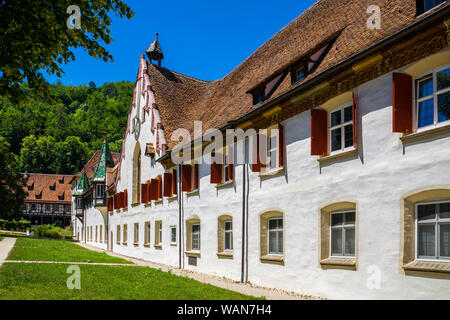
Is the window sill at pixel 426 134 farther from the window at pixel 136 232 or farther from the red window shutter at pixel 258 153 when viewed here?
the window at pixel 136 232

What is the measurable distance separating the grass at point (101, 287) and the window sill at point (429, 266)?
384cm

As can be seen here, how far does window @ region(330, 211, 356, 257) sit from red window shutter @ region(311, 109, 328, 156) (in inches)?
63.4

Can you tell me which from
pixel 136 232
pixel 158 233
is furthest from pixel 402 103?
pixel 136 232

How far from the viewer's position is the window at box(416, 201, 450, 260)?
866 centimetres

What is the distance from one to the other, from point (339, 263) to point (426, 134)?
3.66 meters

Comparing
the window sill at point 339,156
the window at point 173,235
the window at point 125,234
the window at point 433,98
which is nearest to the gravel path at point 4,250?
the window at point 125,234

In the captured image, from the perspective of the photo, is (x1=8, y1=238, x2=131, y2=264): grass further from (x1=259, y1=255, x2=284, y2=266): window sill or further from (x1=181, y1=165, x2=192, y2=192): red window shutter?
(x1=259, y1=255, x2=284, y2=266): window sill

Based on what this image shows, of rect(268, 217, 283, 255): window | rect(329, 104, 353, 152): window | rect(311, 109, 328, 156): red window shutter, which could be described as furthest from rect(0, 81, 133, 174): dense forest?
rect(329, 104, 353, 152): window

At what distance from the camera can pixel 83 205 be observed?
189ft

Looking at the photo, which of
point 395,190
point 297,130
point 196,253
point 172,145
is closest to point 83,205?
point 172,145

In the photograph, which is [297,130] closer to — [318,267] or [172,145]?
[318,267]

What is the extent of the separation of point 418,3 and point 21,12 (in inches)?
314

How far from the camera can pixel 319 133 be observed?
1189cm

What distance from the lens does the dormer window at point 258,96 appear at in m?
16.0
